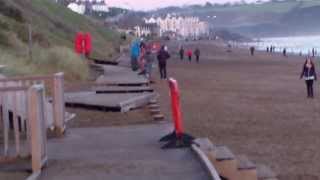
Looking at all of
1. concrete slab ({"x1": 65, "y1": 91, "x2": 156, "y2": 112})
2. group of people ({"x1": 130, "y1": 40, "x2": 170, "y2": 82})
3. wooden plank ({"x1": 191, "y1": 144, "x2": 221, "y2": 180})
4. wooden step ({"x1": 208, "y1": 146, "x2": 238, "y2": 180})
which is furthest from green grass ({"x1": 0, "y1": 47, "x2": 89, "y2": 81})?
wooden step ({"x1": 208, "y1": 146, "x2": 238, "y2": 180})

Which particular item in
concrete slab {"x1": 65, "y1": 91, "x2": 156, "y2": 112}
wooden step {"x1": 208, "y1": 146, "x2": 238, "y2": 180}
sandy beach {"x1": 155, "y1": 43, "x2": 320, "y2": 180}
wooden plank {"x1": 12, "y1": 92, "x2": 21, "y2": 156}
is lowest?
sandy beach {"x1": 155, "y1": 43, "x2": 320, "y2": 180}

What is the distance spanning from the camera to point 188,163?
10938 millimetres

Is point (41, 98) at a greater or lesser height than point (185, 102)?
greater

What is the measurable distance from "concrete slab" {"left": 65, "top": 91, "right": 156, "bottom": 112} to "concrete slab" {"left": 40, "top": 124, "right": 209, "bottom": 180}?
4322 millimetres

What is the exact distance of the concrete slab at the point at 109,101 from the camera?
64.3ft

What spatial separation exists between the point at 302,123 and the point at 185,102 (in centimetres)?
631

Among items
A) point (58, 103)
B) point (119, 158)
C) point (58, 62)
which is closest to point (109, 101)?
point (58, 103)

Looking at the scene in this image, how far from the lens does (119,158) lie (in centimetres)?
1176

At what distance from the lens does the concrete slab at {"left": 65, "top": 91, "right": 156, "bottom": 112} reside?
19594 mm

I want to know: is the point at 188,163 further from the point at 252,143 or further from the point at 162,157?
the point at 252,143

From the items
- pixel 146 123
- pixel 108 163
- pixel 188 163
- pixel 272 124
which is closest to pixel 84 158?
pixel 108 163

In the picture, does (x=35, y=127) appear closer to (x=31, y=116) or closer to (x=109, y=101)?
(x=31, y=116)

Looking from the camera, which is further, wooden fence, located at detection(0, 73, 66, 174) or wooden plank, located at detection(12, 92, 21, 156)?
wooden plank, located at detection(12, 92, 21, 156)

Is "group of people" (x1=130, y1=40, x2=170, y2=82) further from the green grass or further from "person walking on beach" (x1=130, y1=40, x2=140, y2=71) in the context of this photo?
the green grass
